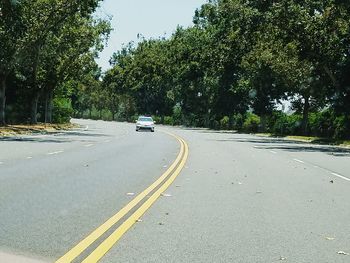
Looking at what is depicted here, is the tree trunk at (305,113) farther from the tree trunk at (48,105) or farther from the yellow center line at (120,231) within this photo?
the yellow center line at (120,231)

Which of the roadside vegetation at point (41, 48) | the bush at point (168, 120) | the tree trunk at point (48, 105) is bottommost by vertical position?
the bush at point (168, 120)

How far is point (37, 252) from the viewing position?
21.0 ft

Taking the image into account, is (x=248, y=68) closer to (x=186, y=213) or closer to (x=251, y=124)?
(x=251, y=124)

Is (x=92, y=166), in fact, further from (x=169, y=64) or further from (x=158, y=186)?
(x=169, y=64)

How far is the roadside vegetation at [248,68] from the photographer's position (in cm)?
3800

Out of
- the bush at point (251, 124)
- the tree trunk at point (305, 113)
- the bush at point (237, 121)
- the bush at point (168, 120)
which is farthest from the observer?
the bush at point (168, 120)

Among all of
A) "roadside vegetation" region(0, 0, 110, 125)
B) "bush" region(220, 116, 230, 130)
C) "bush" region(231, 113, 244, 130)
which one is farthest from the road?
"bush" region(220, 116, 230, 130)

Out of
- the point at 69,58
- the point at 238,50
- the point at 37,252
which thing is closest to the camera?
the point at 37,252

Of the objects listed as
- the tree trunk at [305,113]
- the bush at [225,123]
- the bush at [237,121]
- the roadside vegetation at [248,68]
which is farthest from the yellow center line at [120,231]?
the bush at [225,123]

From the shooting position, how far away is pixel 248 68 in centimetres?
6175

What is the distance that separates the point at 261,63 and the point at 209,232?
5132 cm

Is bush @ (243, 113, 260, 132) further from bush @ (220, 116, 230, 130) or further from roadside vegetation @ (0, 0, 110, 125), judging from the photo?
roadside vegetation @ (0, 0, 110, 125)

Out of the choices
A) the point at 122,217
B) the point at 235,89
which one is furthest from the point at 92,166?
the point at 235,89

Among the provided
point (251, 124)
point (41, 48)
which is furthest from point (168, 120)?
point (41, 48)
